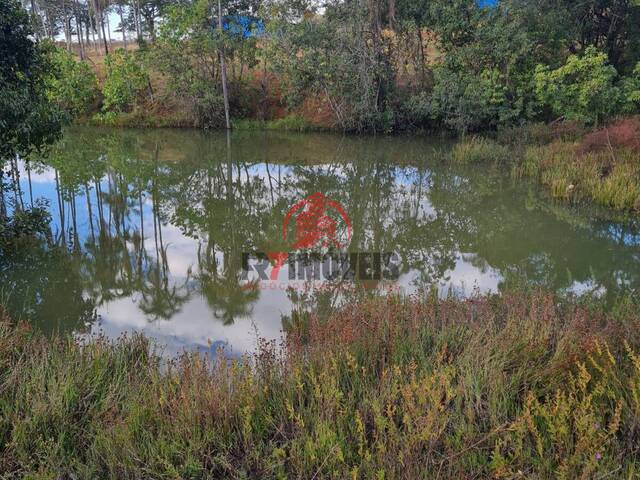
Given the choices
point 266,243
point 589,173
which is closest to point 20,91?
point 266,243

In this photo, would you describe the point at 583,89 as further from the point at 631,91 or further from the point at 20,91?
the point at 20,91

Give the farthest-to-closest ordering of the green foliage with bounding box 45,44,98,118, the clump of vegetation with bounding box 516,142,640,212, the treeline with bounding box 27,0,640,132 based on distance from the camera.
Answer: the green foliage with bounding box 45,44,98,118
the treeline with bounding box 27,0,640,132
the clump of vegetation with bounding box 516,142,640,212

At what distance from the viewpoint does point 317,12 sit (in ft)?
72.9

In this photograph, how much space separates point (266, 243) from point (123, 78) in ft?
60.6

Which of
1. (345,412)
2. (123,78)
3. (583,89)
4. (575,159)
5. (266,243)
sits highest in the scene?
(123,78)

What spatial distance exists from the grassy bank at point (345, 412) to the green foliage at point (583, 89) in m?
15.0

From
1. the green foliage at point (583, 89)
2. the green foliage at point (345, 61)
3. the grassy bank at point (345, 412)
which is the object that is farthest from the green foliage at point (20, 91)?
the green foliage at point (583, 89)

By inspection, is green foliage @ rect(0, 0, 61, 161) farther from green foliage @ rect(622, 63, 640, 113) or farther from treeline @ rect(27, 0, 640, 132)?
green foliage @ rect(622, 63, 640, 113)

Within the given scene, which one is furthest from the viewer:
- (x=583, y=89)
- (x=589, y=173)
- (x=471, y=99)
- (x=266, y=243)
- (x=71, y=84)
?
(x=71, y=84)

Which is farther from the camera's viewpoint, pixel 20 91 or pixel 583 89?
pixel 583 89

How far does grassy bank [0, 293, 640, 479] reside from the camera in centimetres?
257

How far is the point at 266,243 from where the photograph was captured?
812 centimetres

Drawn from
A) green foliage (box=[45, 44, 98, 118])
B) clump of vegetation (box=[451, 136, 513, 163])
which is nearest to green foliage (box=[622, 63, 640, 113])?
clump of vegetation (box=[451, 136, 513, 163])

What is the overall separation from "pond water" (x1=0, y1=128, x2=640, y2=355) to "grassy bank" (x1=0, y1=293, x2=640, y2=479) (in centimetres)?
141
